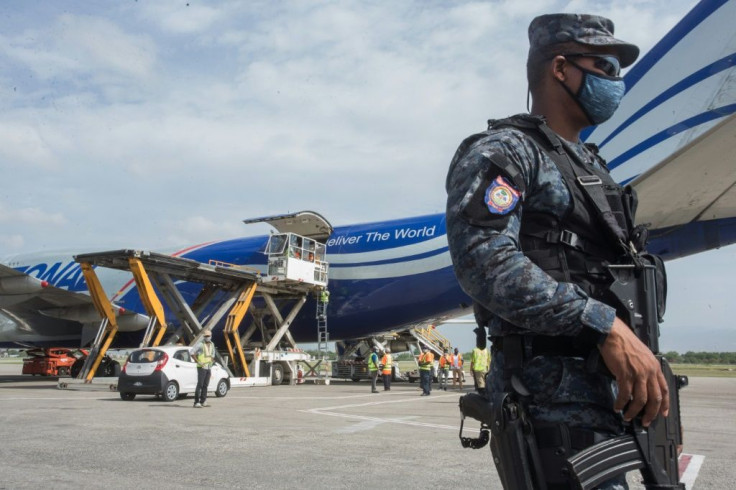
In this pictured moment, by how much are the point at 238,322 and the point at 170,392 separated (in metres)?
6.49

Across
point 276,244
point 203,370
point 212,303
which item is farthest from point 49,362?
point 203,370

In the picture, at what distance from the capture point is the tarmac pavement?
5.48 metres

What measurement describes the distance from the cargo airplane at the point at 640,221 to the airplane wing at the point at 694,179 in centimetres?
2

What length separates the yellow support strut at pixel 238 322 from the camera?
20.9 meters

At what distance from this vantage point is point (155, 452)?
6.82 meters

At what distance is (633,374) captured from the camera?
1.88 m

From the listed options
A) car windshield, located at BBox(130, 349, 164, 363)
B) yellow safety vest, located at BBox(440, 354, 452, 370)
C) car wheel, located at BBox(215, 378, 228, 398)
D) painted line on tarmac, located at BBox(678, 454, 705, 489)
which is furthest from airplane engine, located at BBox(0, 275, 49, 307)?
painted line on tarmac, located at BBox(678, 454, 705, 489)

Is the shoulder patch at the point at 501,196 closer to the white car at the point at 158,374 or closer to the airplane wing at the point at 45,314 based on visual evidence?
the white car at the point at 158,374

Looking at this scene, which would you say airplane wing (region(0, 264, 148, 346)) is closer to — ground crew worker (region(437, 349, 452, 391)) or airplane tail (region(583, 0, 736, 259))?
ground crew worker (region(437, 349, 452, 391))

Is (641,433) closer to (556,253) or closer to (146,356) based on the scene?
(556,253)

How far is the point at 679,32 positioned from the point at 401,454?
24.6 feet

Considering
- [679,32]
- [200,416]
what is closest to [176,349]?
[200,416]

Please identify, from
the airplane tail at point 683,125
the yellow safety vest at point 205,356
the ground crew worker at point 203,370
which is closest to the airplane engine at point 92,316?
the ground crew worker at point 203,370

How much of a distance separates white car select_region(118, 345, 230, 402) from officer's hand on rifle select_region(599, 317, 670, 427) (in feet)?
45.2
